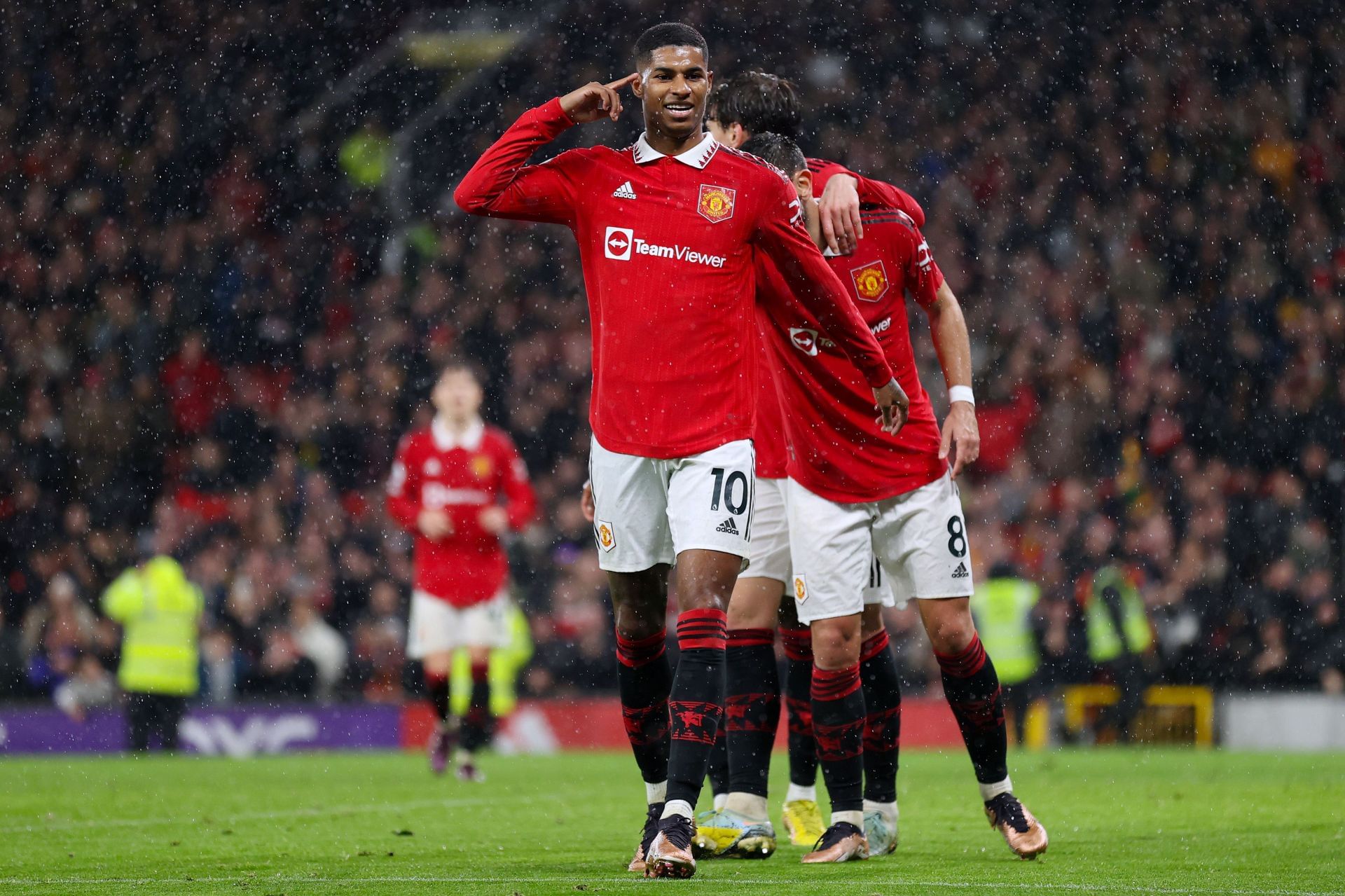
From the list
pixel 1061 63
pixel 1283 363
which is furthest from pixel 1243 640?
pixel 1061 63

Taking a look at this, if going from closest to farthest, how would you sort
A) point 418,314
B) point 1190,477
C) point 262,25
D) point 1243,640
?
point 1243,640, point 1190,477, point 418,314, point 262,25

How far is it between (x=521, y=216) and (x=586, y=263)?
0.23 m

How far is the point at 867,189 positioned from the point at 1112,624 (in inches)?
382

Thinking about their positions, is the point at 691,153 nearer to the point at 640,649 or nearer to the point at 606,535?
the point at 606,535

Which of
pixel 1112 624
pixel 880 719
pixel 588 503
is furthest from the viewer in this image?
pixel 1112 624

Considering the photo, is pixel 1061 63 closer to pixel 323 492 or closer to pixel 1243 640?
pixel 1243 640

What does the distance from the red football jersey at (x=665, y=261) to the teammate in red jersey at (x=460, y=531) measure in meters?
5.91

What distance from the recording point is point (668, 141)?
4.98 metres

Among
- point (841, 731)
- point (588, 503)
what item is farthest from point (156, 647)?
point (841, 731)

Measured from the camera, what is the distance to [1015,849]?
536cm

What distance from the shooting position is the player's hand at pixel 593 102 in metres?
4.93

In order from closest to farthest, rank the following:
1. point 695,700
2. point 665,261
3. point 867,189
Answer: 1. point 695,700
2. point 665,261
3. point 867,189

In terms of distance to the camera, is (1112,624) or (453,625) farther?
(1112,624)

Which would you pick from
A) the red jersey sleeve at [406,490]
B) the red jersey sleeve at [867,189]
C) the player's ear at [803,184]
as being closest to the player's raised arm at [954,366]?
the red jersey sleeve at [867,189]
